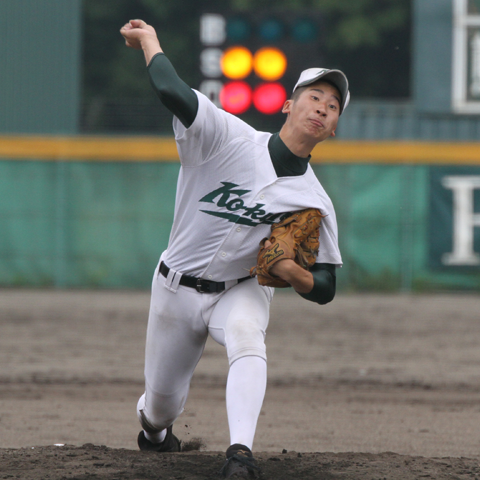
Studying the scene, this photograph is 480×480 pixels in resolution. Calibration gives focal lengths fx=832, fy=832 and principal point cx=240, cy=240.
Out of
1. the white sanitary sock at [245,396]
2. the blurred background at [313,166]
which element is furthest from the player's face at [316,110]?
the blurred background at [313,166]

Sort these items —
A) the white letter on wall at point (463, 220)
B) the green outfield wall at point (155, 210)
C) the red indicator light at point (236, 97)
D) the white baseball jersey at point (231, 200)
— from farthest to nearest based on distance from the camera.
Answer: the green outfield wall at point (155, 210), the white letter on wall at point (463, 220), the red indicator light at point (236, 97), the white baseball jersey at point (231, 200)

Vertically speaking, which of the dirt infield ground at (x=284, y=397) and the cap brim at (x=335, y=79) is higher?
the cap brim at (x=335, y=79)

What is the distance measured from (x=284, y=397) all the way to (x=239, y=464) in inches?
121

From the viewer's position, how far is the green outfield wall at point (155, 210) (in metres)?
12.8

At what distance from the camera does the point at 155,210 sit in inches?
512

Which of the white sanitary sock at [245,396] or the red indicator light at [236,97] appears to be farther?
the red indicator light at [236,97]

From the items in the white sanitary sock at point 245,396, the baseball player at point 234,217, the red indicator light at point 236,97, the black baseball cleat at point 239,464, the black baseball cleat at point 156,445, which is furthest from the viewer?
the red indicator light at point 236,97

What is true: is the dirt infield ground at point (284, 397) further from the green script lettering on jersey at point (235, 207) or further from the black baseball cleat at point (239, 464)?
the green script lettering on jersey at point (235, 207)

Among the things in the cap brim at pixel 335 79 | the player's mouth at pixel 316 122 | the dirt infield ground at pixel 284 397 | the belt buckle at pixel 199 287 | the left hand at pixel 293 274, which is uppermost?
the cap brim at pixel 335 79

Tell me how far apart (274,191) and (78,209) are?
976cm

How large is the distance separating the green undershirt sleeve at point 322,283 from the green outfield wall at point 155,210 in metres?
9.11

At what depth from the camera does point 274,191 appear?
143 inches

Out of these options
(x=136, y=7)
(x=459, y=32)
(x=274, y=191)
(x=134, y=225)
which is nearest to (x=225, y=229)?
(x=274, y=191)

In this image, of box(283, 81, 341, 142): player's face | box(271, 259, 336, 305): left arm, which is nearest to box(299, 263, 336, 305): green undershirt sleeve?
box(271, 259, 336, 305): left arm
